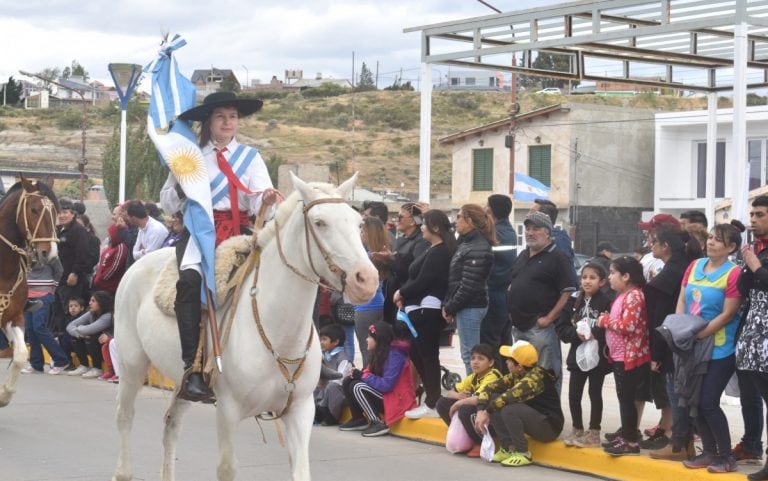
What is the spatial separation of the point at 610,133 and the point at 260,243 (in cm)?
4390

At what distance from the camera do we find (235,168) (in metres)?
7.75

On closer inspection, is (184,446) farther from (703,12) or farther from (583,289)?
(703,12)

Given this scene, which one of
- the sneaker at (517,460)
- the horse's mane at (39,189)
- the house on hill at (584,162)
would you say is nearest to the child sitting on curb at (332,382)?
the sneaker at (517,460)

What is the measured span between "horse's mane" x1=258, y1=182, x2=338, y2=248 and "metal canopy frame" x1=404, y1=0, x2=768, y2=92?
19.6ft

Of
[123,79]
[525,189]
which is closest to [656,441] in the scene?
[123,79]

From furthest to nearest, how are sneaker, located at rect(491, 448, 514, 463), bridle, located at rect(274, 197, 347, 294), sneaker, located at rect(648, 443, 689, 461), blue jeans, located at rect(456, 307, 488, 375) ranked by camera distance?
blue jeans, located at rect(456, 307, 488, 375), sneaker, located at rect(491, 448, 514, 463), sneaker, located at rect(648, 443, 689, 461), bridle, located at rect(274, 197, 347, 294)

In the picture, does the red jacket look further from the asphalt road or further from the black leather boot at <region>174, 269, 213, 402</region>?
the black leather boot at <region>174, 269, 213, 402</region>

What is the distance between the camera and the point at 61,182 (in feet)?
257

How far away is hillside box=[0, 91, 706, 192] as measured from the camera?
78.9 metres

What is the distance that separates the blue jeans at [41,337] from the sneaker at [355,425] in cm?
610

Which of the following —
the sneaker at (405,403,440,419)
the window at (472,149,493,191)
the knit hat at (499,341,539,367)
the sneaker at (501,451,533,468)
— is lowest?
the sneaker at (501,451,533,468)

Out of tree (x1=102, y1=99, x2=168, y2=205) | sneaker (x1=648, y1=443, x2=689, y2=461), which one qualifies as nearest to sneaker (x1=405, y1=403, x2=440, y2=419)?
sneaker (x1=648, y1=443, x2=689, y2=461)

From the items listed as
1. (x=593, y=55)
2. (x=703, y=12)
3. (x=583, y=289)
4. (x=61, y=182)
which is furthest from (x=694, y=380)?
(x=61, y=182)

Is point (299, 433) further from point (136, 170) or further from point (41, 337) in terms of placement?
point (136, 170)
